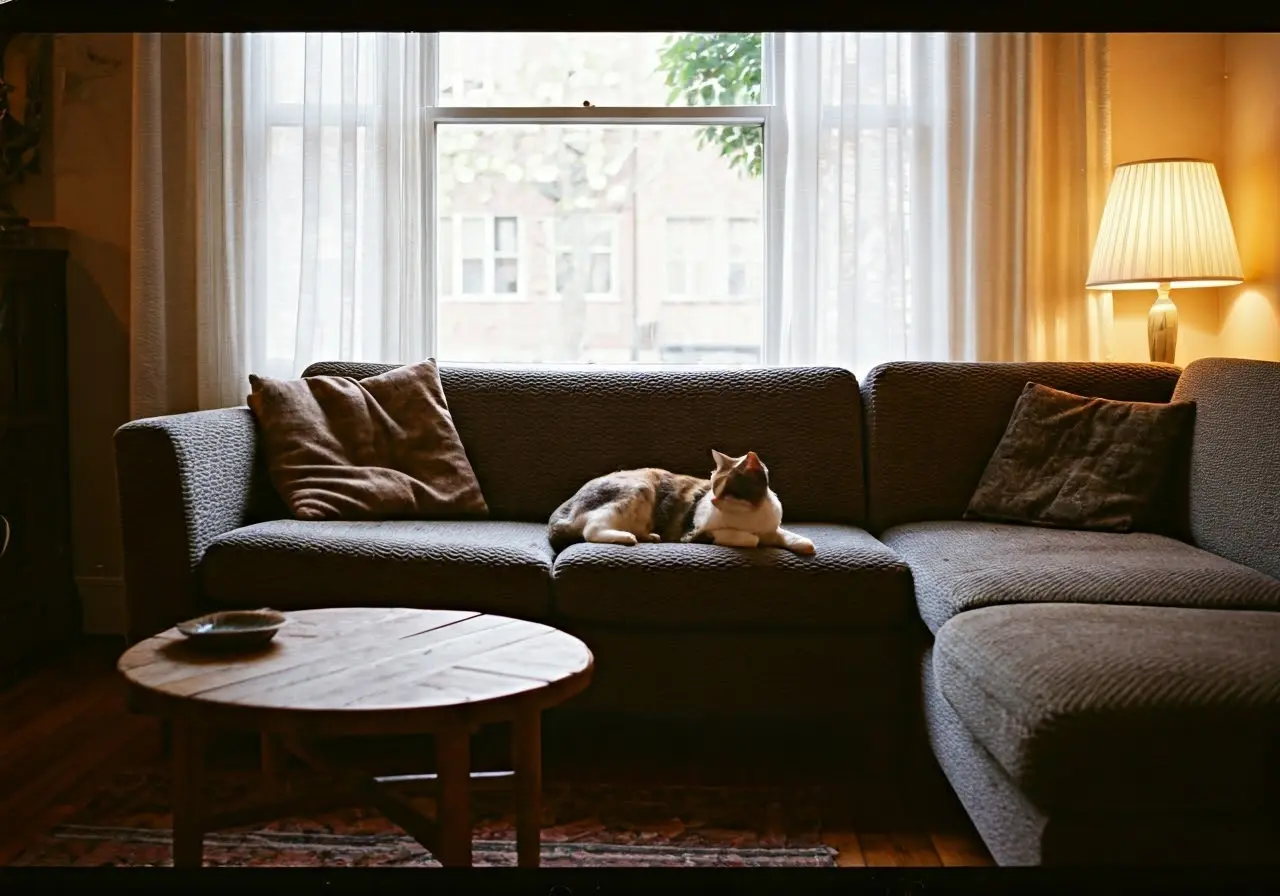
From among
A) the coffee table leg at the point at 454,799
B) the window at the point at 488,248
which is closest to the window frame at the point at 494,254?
the window at the point at 488,248

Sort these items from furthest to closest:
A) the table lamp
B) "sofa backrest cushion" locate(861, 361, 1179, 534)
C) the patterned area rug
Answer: the table lamp < "sofa backrest cushion" locate(861, 361, 1179, 534) < the patterned area rug

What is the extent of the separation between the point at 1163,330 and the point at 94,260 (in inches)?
121

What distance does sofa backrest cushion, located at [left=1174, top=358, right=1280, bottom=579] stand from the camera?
2.18 metres

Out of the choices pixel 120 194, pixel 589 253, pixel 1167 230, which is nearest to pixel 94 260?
pixel 120 194

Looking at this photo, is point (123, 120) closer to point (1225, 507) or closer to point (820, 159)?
point (820, 159)

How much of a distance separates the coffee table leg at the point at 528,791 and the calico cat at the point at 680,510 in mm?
899

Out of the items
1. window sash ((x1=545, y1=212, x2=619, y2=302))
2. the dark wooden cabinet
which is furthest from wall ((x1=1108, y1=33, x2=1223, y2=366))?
the dark wooden cabinet

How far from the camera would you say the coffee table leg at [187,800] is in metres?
1.57

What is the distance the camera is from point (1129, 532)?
8.18 ft

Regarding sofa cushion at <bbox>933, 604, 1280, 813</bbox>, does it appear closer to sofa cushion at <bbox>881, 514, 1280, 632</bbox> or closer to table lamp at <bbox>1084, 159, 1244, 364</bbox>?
sofa cushion at <bbox>881, 514, 1280, 632</bbox>

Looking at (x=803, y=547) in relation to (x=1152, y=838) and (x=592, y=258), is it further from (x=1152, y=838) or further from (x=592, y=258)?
(x=592, y=258)

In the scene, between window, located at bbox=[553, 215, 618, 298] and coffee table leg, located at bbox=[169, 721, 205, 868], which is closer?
coffee table leg, located at bbox=[169, 721, 205, 868]

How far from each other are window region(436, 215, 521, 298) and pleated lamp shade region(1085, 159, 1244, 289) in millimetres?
1656
